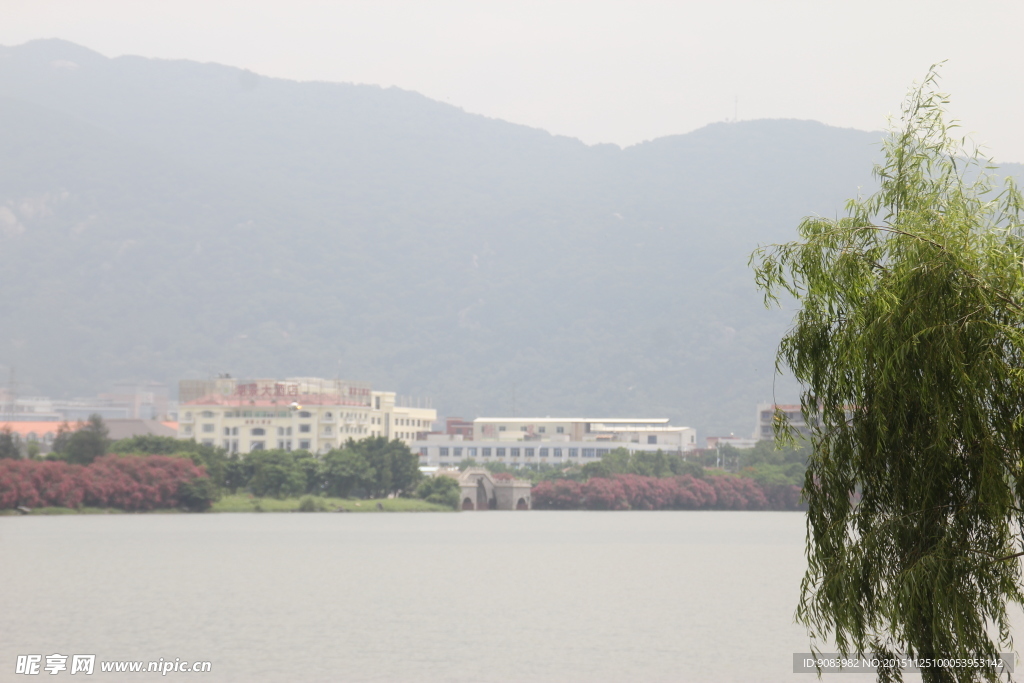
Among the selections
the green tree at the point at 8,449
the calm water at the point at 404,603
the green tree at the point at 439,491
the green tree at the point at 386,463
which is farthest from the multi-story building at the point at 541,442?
the calm water at the point at 404,603

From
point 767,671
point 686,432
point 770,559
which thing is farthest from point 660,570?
point 686,432

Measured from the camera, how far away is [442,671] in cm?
2828

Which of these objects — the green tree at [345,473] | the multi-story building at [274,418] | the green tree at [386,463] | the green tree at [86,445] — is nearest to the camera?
the green tree at [86,445]

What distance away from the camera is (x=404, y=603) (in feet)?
141

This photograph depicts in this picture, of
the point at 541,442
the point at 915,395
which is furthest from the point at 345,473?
the point at 915,395

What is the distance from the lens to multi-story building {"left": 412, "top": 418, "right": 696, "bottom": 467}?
163 m

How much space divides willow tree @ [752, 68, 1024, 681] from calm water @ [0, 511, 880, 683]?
14.2 metres

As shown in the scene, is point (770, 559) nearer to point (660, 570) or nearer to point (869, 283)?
point (660, 570)

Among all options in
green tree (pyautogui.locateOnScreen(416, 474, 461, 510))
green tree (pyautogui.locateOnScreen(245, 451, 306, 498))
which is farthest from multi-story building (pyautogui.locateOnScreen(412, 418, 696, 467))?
green tree (pyautogui.locateOnScreen(245, 451, 306, 498))

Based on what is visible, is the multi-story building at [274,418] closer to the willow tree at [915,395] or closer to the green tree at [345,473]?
the green tree at [345,473]

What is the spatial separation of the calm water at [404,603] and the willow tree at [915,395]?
Result: 1421 cm

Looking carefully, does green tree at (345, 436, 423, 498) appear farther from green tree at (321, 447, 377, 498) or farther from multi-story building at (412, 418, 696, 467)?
multi-story building at (412, 418, 696, 467)

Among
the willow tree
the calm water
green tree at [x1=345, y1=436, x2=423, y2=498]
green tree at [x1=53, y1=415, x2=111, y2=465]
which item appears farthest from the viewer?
green tree at [x1=345, y1=436, x2=423, y2=498]

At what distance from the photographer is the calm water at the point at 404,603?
97.1ft
